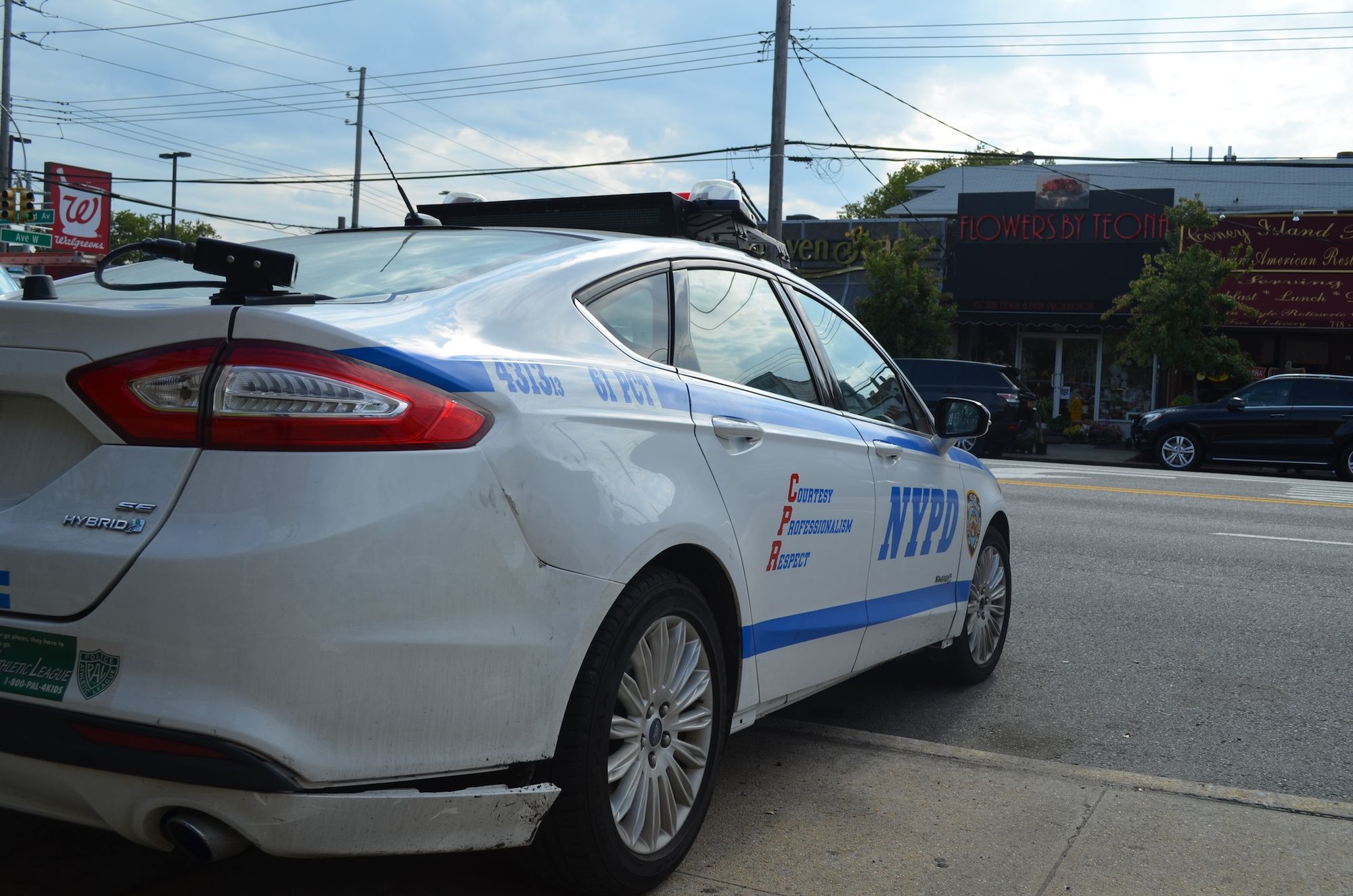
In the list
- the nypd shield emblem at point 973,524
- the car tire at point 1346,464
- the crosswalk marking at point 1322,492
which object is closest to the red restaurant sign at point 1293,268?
the car tire at point 1346,464

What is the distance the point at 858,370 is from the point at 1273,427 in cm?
1805

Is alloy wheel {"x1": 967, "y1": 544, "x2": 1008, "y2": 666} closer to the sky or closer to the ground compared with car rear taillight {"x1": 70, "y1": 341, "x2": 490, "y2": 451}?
closer to the ground

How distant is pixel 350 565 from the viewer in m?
2.36

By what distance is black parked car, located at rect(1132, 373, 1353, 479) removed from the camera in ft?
65.3

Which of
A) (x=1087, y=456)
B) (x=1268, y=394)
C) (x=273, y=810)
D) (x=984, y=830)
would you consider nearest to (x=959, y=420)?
(x=984, y=830)

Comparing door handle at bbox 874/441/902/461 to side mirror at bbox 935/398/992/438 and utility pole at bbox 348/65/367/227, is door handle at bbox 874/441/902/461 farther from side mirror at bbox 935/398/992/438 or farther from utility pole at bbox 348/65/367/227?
utility pole at bbox 348/65/367/227

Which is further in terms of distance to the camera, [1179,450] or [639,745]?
[1179,450]

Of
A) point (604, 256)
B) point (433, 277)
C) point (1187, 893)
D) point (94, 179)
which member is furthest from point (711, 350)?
point (94, 179)

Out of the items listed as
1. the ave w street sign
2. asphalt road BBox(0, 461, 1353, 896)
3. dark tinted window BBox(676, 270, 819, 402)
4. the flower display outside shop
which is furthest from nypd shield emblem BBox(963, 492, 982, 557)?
the ave w street sign

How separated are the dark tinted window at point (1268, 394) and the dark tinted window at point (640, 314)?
64.1 feet

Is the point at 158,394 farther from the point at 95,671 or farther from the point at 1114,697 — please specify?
the point at 1114,697

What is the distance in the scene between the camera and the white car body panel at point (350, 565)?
2320mm

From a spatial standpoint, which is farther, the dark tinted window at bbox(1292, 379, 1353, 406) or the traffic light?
the traffic light

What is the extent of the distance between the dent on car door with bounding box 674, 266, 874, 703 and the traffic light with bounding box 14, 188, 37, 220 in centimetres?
3296
